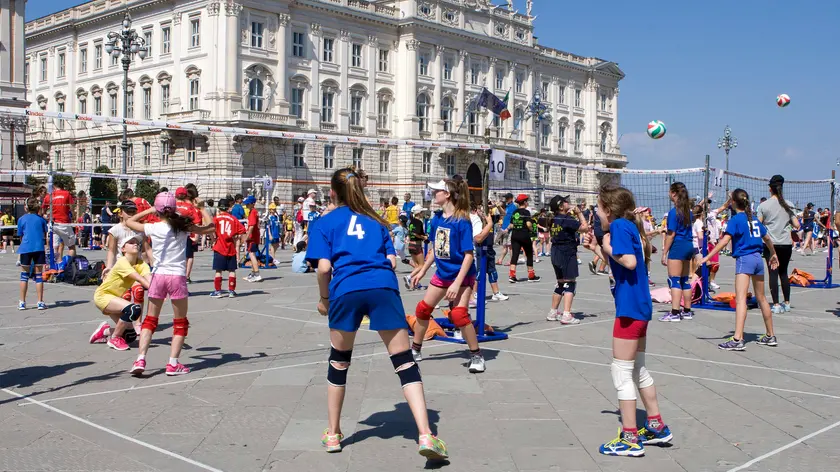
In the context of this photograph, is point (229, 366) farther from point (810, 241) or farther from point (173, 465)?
point (810, 241)

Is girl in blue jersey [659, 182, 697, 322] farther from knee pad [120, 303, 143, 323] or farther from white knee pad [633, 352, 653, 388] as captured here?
knee pad [120, 303, 143, 323]

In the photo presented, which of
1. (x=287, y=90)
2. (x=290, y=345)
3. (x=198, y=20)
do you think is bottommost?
(x=290, y=345)

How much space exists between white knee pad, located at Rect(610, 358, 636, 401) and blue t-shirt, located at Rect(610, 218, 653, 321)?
307mm

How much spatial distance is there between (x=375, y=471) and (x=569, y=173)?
70.3 meters

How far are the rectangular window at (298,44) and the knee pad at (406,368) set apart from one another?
49.8 metres

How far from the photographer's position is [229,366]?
8.23 m

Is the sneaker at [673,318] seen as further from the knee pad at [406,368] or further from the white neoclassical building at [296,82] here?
the white neoclassical building at [296,82]

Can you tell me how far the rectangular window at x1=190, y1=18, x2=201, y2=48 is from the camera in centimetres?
5022

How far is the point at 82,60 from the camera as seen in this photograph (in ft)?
191

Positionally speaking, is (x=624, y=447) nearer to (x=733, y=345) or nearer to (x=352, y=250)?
(x=352, y=250)

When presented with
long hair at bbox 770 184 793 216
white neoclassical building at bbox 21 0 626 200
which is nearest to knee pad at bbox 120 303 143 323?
long hair at bbox 770 184 793 216

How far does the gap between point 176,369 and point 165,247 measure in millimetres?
1113

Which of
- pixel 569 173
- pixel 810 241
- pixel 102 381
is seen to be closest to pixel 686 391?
pixel 102 381

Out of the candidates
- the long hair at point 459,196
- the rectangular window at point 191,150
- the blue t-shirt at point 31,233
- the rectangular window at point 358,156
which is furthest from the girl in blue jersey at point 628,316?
the rectangular window at point 358,156
